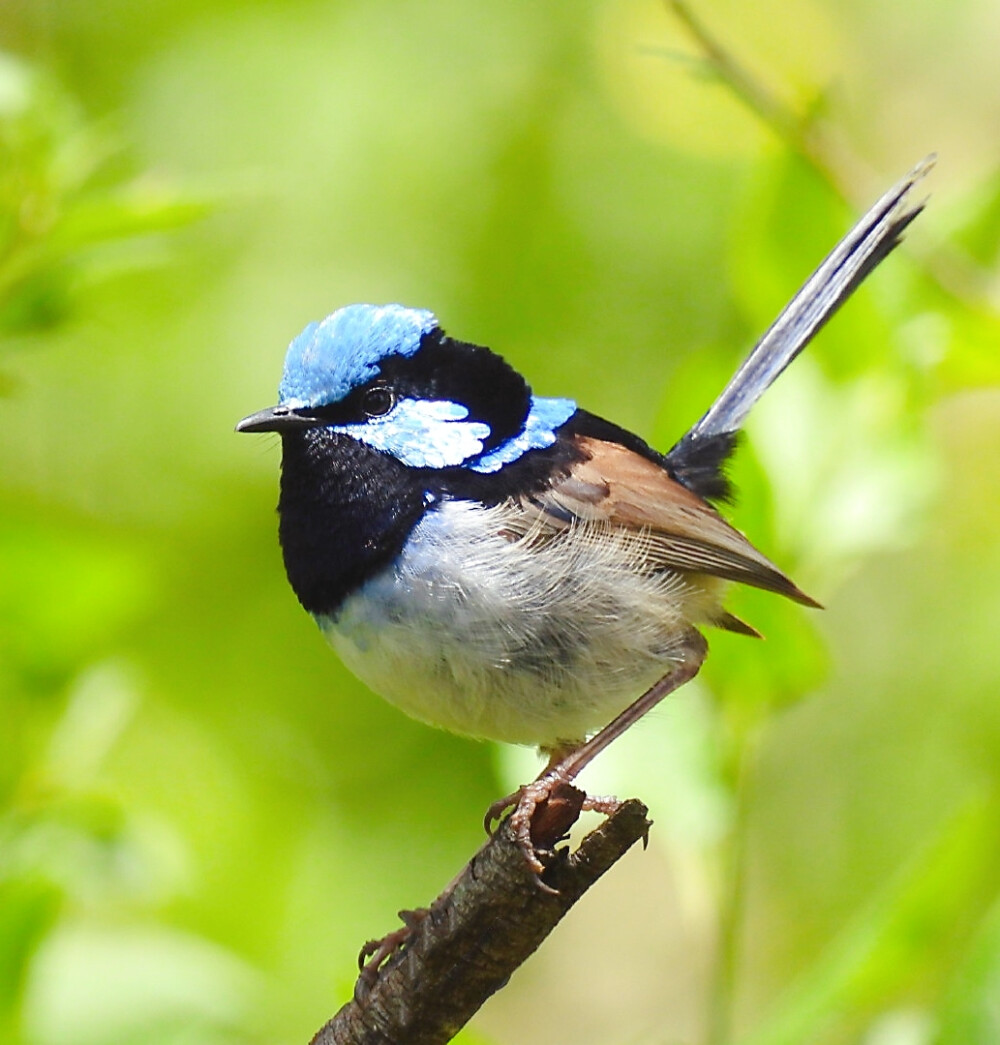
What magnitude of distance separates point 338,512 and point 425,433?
235 millimetres

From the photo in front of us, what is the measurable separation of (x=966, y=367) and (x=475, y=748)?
2283 millimetres

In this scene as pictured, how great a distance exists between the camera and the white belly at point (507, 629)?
9.16ft

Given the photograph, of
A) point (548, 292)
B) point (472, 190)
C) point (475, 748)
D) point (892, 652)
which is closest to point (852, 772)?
point (892, 652)

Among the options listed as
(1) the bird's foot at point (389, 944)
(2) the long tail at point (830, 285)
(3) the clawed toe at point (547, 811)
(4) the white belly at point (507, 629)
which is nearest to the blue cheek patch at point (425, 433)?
(4) the white belly at point (507, 629)

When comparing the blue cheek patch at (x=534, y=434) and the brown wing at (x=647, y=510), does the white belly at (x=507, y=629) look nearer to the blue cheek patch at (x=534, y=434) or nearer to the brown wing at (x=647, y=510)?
the brown wing at (x=647, y=510)

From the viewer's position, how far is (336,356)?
300 cm

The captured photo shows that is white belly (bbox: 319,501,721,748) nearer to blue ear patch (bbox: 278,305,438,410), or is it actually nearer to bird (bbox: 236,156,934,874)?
bird (bbox: 236,156,934,874)

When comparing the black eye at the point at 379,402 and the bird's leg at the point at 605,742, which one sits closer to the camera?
the bird's leg at the point at 605,742

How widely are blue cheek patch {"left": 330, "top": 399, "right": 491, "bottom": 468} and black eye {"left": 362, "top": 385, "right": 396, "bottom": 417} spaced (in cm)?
1

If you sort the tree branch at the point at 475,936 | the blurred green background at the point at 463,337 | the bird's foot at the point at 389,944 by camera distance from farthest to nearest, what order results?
the blurred green background at the point at 463,337 < the bird's foot at the point at 389,944 < the tree branch at the point at 475,936

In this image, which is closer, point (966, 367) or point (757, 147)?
point (966, 367)

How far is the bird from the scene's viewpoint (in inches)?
111

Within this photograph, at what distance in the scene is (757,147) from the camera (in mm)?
5230

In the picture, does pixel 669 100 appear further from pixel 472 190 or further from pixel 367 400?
pixel 367 400
